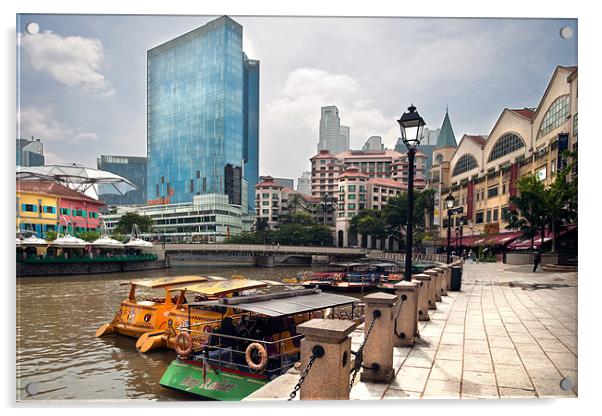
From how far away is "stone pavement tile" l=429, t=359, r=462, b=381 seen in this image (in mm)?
6008

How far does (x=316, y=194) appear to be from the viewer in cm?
11256

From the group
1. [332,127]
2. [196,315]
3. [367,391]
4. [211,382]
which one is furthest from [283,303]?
[332,127]

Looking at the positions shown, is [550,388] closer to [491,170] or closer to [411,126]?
[411,126]

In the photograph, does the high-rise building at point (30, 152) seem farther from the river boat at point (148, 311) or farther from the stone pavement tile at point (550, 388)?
the stone pavement tile at point (550, 388)

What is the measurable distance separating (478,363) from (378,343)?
1949 millimetres

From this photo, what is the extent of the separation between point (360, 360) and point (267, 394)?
1.31 m

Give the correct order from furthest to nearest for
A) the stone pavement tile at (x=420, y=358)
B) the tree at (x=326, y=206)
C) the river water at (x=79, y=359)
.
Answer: the tree at (x=326, y=206), the river water at (x=79, y=359), the stone pavement tile at (x=420, y=358)

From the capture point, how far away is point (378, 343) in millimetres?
5719

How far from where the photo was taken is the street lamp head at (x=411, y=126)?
7125 mm

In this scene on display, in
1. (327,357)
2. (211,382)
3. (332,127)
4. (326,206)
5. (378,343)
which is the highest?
(332,127)

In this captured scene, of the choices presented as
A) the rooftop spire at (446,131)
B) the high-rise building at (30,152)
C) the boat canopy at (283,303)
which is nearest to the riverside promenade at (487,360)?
the boat canopy at (283,303)

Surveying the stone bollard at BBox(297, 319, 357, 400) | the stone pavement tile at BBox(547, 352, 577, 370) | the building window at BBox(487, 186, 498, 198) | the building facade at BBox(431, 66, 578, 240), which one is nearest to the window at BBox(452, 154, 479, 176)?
the building facade at BBox(431, 66, 578, 240)

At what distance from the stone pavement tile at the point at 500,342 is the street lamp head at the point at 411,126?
3.80 metres
